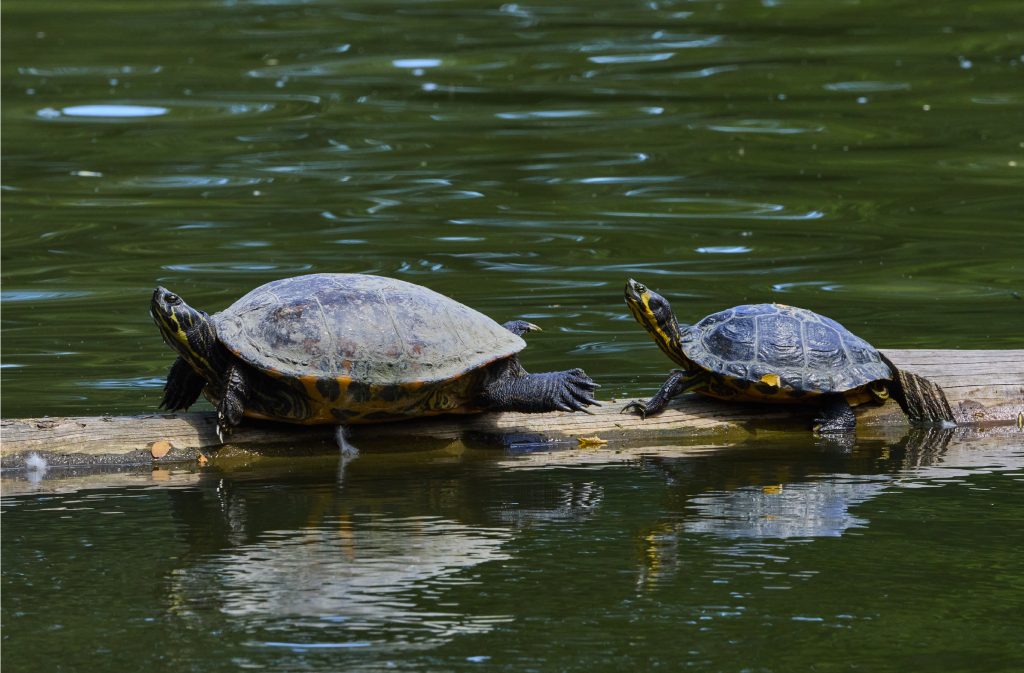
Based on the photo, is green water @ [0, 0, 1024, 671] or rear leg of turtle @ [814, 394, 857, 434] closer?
green water @ [0, 0, 1024, 671]

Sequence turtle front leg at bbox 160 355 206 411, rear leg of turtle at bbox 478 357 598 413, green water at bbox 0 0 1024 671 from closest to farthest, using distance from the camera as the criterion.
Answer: green water at bbox 0 0 1024 671 → rear leg of turtle at bbox 478 357 598 413 → turtle front leg at bbox 160 355 206 411

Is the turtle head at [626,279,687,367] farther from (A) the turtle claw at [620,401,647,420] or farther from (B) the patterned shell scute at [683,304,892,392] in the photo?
(A) the turtle claw at [620,401,647,420]

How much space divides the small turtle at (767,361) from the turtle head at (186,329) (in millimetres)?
1663

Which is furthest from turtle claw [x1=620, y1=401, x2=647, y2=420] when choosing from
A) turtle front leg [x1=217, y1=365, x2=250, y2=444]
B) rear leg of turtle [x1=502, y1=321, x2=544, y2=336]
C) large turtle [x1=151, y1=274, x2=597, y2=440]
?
turtle front leg [x1=217, y1=365, x2=250, y2=444]

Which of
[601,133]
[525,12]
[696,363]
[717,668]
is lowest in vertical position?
[717,668]

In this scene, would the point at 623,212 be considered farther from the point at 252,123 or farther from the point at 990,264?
the point at 252,123

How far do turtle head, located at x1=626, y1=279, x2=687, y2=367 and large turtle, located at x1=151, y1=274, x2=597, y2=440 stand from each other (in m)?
0.50

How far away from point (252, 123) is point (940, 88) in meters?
7.34

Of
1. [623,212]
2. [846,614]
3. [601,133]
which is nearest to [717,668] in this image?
[846,614]

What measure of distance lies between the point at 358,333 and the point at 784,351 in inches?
67.5

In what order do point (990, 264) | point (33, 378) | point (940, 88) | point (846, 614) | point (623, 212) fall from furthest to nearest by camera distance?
point (940, 88)
point (623, 212)
point (990, 264)
point (33, 378)
point (846, 614)

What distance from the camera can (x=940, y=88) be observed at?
18.6 metres

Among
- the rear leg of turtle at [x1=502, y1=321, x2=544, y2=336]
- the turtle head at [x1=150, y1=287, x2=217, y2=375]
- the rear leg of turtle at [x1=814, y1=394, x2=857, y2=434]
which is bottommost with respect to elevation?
the rear leg of turtle at [x1=814, y1=394, x2=857, y2=434]

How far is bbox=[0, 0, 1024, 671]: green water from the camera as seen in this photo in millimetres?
4621
